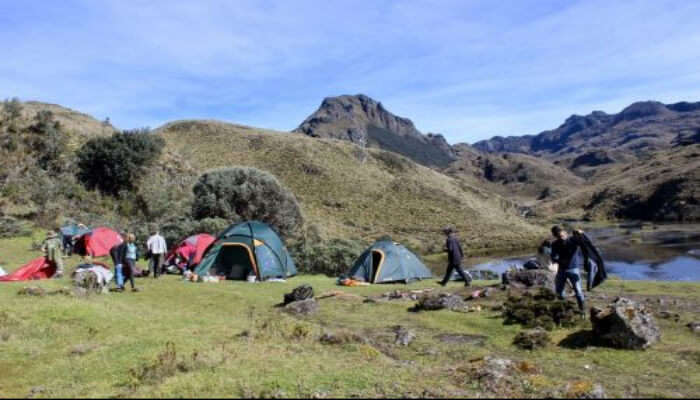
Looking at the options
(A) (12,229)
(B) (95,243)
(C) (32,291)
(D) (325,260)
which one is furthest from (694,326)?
(A) (12,229)

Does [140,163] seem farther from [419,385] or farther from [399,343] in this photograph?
[419,385]

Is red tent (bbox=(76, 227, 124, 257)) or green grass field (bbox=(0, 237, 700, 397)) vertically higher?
red tent (bbox=(76, 227, 124, 257))

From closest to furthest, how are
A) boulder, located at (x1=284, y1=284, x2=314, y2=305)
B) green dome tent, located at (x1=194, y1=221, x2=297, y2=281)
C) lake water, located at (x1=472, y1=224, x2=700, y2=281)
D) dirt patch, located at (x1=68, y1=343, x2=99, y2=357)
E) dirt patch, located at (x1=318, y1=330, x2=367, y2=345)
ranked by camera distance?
dirt patch, located at (x1=68, y1=343, x2=99, y2=357) → dirt patch, located at (x1=318, y1=330, x2=367, y2=345) → boulder, located at (x1=284, y1=284, x2=314, y2=305) → green dome tent, located at (x1=194, y1=221, x2=297, y2=281) → lake water, located at (x1=472, y1=224, x2=700, y2=281)

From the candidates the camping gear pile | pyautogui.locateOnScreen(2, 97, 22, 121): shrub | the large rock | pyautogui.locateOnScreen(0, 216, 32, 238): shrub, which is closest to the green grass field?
the large rock

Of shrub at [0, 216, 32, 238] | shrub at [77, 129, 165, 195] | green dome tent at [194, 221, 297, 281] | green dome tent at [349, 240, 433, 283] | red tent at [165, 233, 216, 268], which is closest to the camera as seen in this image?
green dome tent at [349, 240, 433, 283]

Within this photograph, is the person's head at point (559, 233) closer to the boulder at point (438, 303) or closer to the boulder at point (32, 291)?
the boulder at point (438, 303)

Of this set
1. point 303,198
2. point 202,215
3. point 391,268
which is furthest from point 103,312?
point 303,198

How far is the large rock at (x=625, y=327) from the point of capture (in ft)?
32.6

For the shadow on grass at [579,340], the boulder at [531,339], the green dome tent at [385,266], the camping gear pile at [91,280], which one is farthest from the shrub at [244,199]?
the shadow on grass at [579,340]

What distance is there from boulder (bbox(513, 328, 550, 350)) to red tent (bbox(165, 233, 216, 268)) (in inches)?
617

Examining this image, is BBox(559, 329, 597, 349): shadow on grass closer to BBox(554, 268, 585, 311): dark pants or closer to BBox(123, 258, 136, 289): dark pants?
BBox(554, 268, 585, 311): dark pants

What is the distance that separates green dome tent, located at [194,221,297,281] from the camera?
21172 millimetres

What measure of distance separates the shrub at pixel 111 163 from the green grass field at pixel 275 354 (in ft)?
92.4

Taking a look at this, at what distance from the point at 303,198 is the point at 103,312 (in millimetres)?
50400
